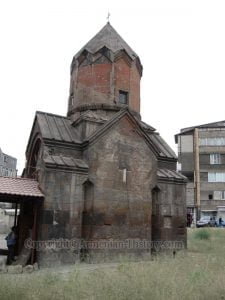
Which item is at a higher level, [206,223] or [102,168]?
[102,168]

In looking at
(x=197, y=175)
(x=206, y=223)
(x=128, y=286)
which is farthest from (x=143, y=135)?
(x=197, y=175)

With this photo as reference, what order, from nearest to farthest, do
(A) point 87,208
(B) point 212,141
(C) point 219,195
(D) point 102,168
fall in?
1. (A) point 87,208
2. (D) point 102,168
3. (C) point 219,195
4. (B) point 212,141

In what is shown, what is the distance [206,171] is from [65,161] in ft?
121

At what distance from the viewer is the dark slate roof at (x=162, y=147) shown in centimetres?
1899

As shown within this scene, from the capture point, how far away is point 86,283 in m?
8.34

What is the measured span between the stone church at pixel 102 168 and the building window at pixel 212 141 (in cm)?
3109

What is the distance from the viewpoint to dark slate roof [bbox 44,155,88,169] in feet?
48.4

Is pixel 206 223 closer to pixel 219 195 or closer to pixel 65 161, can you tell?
pixel 219 195

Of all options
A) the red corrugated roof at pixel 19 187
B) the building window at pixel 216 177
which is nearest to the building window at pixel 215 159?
the building window at pixel 216 177

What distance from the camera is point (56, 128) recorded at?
16.8 meters

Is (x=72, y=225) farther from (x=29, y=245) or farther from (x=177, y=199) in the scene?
(x=177, y=199)

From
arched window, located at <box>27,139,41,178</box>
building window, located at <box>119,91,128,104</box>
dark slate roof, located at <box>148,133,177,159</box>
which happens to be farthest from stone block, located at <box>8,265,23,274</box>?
building window, located at <box>119,91,128,104</box>

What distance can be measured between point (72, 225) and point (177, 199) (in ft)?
19.5

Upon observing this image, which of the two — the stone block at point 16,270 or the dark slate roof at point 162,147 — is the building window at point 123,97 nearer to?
the dark slate roof at point 162,147
